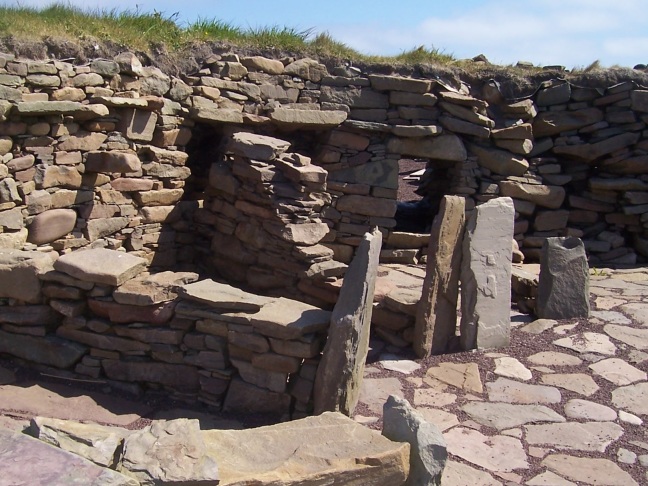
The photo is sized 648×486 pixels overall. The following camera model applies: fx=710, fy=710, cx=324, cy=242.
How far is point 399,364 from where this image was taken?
20.0 ft

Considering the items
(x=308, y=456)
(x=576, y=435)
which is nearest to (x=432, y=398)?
(x=576, y=435)

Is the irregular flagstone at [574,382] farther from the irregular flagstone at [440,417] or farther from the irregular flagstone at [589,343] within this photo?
the irregular flagstone at [440,417]

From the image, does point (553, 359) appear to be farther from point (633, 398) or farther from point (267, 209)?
point (267, 209)

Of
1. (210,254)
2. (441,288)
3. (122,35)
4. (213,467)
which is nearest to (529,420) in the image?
(441,288)

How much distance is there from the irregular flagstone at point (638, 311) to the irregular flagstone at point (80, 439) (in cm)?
568

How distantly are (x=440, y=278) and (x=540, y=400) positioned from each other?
1.33 m

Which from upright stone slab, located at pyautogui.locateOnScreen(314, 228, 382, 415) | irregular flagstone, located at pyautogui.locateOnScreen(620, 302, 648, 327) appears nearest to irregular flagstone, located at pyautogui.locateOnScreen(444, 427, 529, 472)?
upright stone slab, located at pyautogui.locateOnScreen(314, 228, 382, 415)

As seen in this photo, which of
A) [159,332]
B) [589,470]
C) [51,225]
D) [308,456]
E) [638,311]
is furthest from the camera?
[638,311]

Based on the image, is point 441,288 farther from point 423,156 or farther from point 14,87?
point 14,87

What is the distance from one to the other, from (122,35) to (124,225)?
220cm

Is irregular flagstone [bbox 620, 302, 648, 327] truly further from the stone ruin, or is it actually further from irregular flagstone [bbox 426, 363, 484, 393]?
irregular flagstone [bbox 426, 363, 484, 393]

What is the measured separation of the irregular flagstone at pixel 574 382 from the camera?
570 centimetres

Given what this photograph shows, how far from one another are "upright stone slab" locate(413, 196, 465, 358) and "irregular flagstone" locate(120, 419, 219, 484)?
313 centimetres

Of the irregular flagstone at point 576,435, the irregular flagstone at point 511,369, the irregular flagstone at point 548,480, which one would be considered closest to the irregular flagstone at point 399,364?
the irregular flagstone at point 511,369
